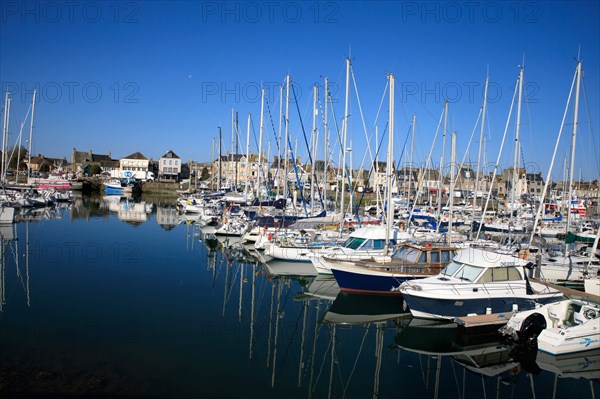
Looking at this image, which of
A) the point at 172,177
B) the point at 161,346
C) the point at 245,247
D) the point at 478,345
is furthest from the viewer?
the point at 172,177

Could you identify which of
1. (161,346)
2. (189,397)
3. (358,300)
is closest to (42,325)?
(161,346)

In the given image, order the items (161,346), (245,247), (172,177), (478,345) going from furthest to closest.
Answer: (172,177), (245,247), (478,345), (161,346)

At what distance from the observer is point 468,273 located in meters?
18.0

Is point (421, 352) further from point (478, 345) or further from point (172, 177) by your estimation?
point (172, 177)

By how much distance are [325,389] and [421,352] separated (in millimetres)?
4299

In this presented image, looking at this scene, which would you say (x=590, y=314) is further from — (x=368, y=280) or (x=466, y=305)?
(x=368, y=280)

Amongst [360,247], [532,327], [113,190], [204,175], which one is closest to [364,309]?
[360,247]

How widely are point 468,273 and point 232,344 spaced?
9283 mm

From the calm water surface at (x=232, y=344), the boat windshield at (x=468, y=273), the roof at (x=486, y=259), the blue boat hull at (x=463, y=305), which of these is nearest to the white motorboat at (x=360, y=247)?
the calm water surface at (x=232, y=344)

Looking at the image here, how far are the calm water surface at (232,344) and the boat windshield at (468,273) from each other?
84.4 inches

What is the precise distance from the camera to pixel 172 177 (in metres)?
140

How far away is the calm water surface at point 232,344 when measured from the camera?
489 inches

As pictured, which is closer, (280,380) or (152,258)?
(280,380)

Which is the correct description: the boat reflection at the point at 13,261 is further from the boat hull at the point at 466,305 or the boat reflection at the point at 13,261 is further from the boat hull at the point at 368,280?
the boat hull at the point at 466,305
